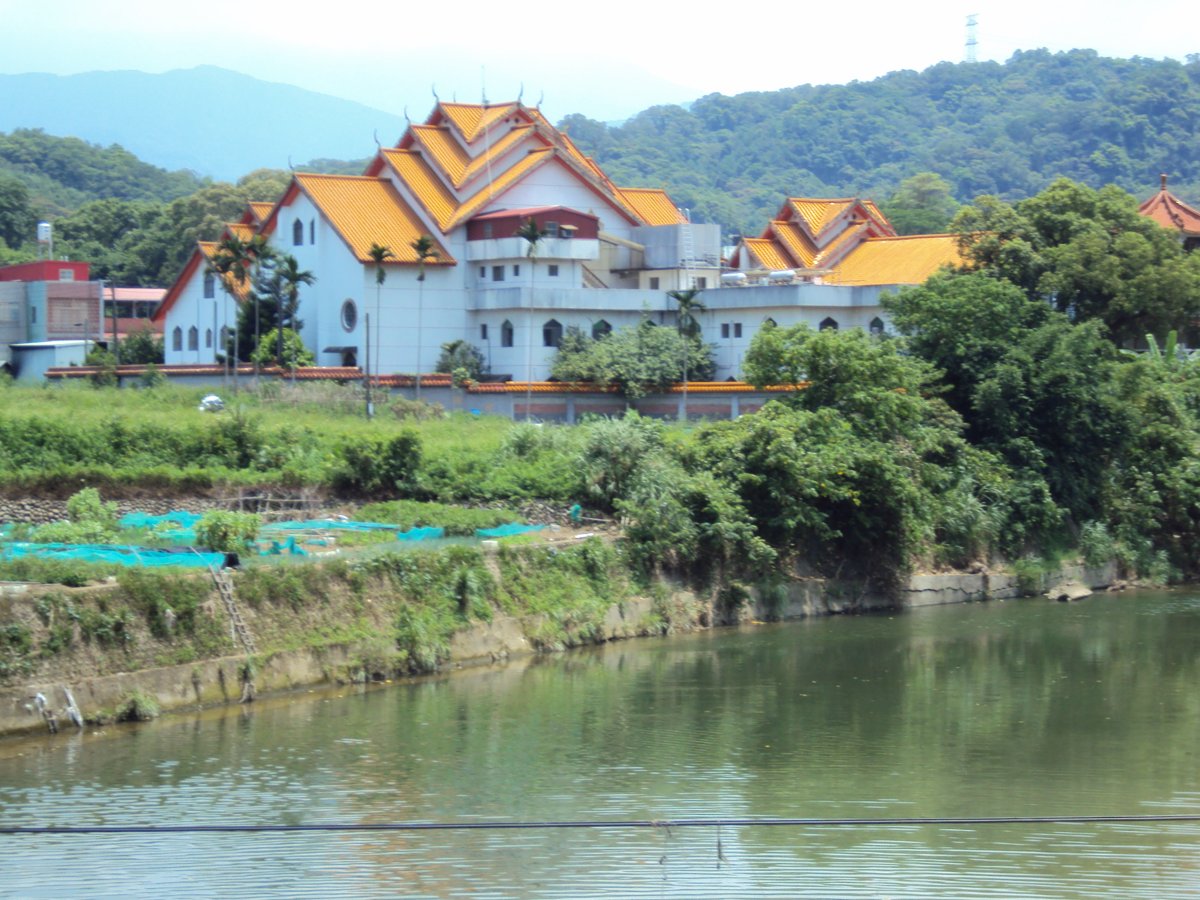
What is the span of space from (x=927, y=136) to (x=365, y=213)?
108 m

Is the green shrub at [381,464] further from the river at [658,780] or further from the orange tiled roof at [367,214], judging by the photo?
the orange tiled roof at [367,214]

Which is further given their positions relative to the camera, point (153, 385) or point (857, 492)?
point (153, 385)

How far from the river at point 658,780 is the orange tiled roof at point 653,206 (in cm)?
2839

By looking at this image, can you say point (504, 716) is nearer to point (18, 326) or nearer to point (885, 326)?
point (885, 326)

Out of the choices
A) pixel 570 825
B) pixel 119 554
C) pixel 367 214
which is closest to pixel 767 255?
pixel 367 214

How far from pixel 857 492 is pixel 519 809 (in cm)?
1501

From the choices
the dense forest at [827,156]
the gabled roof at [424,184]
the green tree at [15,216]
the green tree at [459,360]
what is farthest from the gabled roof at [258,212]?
the green tree at [15,216]

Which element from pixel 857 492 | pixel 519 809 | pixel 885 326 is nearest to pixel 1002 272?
pixel 885 326

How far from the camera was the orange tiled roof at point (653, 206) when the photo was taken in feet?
172

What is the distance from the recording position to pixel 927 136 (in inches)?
5728

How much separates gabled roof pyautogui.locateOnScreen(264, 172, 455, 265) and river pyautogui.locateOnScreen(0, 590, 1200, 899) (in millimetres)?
22400

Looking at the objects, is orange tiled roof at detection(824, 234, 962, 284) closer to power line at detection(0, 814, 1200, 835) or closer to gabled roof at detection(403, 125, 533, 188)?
gabled roof at detection(403, 125, 533, 188)

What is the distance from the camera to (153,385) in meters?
40.7

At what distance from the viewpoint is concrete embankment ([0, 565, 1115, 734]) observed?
1858cm
